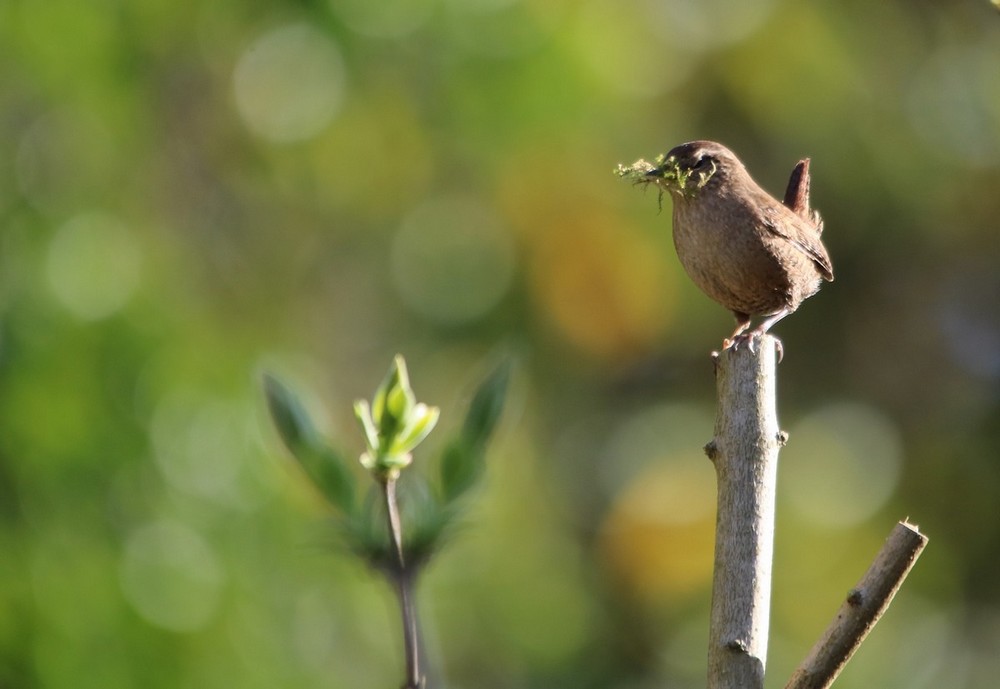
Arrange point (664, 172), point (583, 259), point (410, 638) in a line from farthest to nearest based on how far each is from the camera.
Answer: point (583, 259), point (664, 172), point (410, 638)

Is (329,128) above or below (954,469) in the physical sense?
above

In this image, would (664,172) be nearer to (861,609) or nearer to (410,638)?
(861,609)

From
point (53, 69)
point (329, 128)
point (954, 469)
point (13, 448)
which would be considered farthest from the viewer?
point (954, 469)

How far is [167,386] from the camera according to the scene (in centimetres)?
652

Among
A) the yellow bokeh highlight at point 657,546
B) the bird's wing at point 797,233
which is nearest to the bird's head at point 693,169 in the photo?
the bird's wing at point 797,233

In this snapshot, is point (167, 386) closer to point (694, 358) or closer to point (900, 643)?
point (694, 358)

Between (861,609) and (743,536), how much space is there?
0.58 feet

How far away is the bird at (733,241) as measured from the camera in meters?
3.37

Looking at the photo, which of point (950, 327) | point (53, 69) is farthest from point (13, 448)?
point (950, 327)

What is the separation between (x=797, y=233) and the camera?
369cm

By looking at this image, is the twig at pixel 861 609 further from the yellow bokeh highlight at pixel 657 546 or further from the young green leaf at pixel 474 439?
the yellow bokeh highlight at pixel 657 546

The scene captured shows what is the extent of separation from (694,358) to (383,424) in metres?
10.1

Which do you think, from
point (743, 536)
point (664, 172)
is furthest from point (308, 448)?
point (664, 172)

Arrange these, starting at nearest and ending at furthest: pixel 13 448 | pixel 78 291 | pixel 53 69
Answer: pixel 13 448 < pixel 78 291 < pixel 53 69
